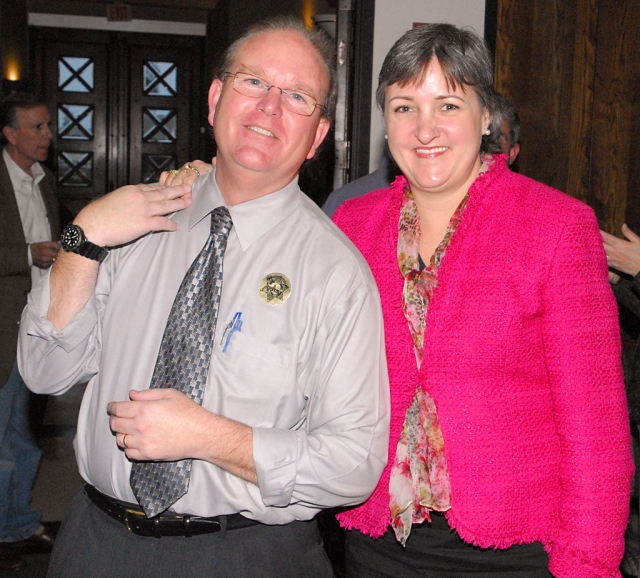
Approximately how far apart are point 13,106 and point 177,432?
11.6 feet

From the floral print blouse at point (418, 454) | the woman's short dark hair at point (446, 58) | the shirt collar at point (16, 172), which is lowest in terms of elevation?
the floral print blouse at point (418, 454)

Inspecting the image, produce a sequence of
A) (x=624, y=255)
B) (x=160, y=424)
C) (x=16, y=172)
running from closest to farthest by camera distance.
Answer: (x=160, y=424)
(x=624, y=255)
(x=16, y=172)

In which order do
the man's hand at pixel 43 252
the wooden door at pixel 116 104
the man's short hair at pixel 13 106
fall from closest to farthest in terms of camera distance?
the man's hand at pixel 43 252
the man's short hair at pixel 13 106
the wooden door at pixel 116 104

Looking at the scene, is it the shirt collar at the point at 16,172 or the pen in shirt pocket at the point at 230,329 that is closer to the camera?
the pen in shirt pocket at the point at 230,329

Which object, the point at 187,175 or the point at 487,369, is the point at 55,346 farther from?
the point at 487,369

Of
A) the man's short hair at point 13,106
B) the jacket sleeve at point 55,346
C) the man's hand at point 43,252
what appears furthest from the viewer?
the man's short hair at point 13,106

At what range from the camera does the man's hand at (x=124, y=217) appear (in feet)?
5.26

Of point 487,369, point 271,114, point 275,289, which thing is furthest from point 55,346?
point 487,369

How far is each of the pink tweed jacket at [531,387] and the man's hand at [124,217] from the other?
1.90ft

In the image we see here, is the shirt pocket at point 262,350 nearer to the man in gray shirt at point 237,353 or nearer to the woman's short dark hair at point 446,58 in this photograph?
the man in gray shirt at point 237,353

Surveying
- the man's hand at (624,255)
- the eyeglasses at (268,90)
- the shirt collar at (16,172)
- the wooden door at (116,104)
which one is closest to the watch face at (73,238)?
the eyeglasses at (268,90)

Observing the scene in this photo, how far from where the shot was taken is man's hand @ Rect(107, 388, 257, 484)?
1.41m

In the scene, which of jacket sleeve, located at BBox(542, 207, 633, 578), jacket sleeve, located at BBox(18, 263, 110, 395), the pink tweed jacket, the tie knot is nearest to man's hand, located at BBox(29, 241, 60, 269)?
jacket sleeve, located at BBox(18, 263, 110, 395)

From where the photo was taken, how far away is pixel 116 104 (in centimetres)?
1287
